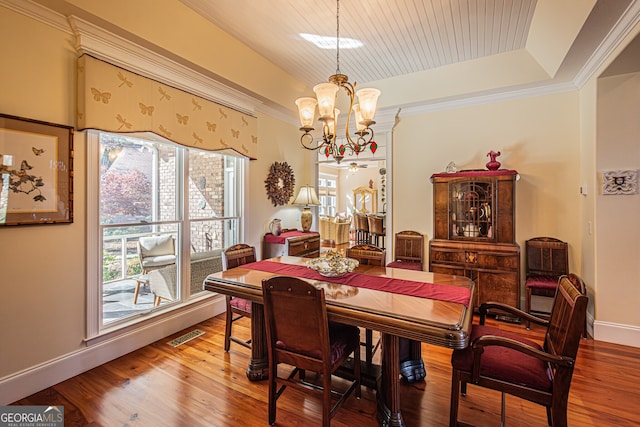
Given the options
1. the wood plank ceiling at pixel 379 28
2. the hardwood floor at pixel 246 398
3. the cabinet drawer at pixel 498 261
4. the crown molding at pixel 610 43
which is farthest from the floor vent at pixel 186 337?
the crown molding at pixel 610 43

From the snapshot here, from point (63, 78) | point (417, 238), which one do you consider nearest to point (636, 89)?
point (417, 238)

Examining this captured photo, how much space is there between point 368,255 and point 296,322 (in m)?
1.26

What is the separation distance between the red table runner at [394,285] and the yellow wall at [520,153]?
229 centimetres

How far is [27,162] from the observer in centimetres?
204

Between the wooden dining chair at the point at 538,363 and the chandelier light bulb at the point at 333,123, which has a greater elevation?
the chandelier light bulb at the point at 333,123

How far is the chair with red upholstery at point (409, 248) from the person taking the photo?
412cm

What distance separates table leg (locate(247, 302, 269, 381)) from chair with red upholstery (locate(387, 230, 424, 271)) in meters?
2.33

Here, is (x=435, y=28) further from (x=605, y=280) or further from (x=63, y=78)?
(x=63, y=78)

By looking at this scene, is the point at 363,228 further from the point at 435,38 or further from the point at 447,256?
the point at 435,38

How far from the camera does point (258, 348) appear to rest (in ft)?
7.55

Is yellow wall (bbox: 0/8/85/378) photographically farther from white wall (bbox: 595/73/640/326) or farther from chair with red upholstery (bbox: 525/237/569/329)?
white wall (bbox: 595/73/640/326)

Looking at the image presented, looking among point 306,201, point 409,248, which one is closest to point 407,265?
point 409,248

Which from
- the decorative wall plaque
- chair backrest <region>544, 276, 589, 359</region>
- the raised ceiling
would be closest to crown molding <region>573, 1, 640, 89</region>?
the raised ceiling

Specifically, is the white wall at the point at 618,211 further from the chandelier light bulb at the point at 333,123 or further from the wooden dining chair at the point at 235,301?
the wooden dining chair at the point at 235,301
